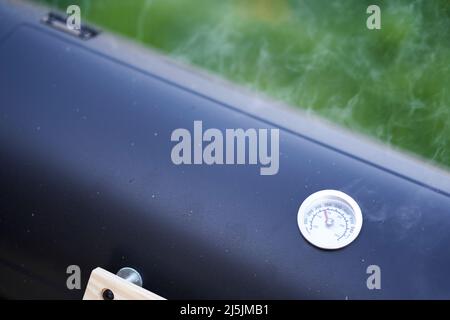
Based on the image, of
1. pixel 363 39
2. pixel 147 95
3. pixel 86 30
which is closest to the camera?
pixel 147 95

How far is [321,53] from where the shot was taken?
12.0ft

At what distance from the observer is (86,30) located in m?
2.54

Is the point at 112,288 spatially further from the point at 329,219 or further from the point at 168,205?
the point at 329,219

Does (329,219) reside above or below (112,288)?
above

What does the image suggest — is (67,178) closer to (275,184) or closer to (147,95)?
(147,95)

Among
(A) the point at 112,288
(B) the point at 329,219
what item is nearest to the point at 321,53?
(B) the point at 329,219

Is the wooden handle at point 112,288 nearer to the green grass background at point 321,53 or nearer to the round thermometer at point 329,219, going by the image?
the round thermometer at point 329,219

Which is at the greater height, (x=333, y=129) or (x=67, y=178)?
(x=333, y=129)

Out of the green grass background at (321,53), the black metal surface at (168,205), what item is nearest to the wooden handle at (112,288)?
the black metal surface at (168,205)

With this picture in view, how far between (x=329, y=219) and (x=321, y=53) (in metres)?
1.77

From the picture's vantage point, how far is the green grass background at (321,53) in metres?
3.32

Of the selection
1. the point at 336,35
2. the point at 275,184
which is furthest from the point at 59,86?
the point at 336,35

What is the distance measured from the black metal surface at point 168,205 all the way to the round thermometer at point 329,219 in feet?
0.07

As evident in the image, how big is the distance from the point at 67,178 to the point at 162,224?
32cm
